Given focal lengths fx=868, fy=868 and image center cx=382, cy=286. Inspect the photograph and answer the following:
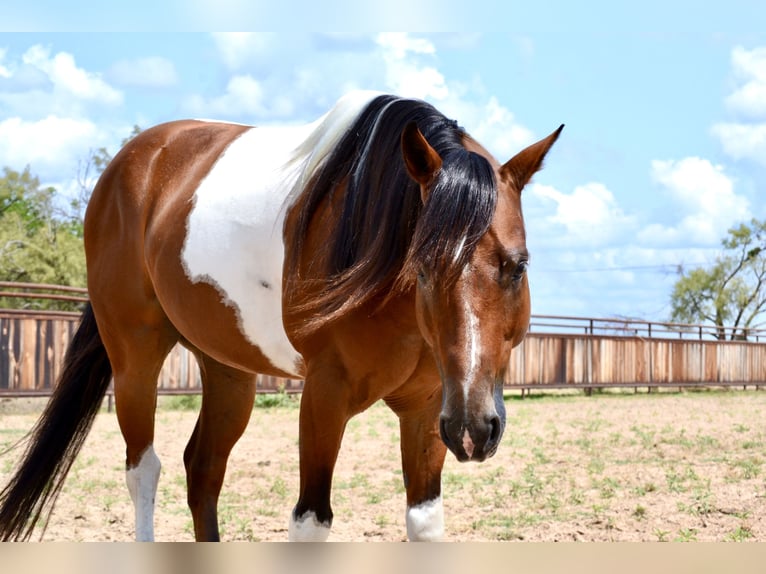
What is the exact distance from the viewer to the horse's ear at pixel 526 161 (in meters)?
2.53

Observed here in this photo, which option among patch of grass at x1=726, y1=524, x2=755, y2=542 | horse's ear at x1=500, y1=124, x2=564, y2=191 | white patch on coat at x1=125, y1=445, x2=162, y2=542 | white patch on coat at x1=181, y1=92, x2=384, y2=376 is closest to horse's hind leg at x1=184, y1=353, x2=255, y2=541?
white patch on coat at x1=125, y1=445, x2=162, y2=542

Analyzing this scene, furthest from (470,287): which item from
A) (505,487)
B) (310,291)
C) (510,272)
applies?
(505,487)

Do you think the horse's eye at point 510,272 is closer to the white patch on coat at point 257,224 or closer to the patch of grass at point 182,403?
the white patch on coat at point 257,224

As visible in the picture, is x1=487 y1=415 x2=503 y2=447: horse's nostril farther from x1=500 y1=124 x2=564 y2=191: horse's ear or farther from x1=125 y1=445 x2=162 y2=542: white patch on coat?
x1=125 y1=445 x2=162 y2=542: white patch on coat

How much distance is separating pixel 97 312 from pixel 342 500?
285 cm

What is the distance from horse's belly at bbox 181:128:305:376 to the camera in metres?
3.11

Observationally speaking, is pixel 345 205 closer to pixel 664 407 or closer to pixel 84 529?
pixel 84 529

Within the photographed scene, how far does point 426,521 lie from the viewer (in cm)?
293

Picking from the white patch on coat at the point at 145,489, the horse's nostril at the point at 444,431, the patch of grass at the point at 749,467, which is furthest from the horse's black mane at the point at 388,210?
the patch of grass at the point at 749,467

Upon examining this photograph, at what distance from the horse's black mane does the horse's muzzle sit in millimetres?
370

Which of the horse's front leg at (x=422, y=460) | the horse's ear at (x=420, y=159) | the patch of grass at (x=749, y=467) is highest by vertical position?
the horse's ear at (x=420, y=159)

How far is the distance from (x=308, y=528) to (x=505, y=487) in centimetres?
439

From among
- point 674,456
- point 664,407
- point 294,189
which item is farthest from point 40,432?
point 664,407

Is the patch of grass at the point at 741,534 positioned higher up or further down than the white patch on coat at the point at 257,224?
further down
